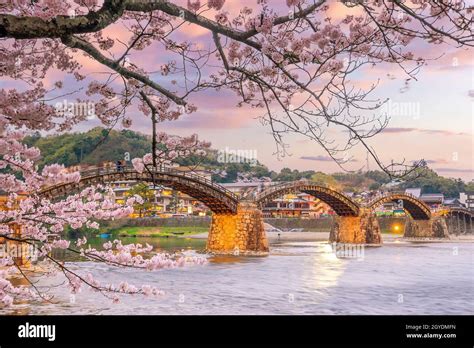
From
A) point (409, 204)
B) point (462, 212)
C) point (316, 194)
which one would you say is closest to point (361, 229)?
point (316, 194)

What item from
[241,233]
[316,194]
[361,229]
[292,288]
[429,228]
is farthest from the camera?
[429,228]

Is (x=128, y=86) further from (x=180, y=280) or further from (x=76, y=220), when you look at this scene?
(x=180, y=280)

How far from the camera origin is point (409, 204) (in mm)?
63406

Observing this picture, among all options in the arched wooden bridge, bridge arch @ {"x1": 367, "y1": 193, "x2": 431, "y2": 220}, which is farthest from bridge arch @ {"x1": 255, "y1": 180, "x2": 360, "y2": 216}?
bridge arch @ {"x1": 367, "y1": 193, "x2": 431, "y2": 220}

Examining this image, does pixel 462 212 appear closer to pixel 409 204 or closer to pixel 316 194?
pixel 409 204

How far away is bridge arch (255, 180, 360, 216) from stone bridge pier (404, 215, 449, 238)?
669 inches

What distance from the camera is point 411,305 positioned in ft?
65.2

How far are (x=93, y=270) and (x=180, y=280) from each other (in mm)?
5629

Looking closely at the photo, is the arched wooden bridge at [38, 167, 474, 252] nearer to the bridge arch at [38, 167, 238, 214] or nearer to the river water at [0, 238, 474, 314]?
the bridge arch at [38, 167, 238, 214]

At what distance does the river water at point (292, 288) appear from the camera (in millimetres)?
18141

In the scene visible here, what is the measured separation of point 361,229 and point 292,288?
3306cm

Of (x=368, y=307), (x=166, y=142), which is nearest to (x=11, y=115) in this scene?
(x=166, y=142)

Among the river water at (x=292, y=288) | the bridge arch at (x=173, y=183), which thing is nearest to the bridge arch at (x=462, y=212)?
the river water at (x=292, y=288)

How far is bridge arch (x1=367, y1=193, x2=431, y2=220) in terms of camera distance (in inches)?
2247
